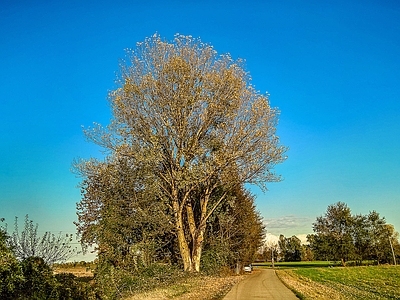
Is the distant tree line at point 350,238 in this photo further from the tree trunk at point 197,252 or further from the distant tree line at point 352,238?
the tree trunk at point 197,252

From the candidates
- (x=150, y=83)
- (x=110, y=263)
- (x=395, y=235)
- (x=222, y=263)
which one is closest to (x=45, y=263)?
(x=110, y=263)

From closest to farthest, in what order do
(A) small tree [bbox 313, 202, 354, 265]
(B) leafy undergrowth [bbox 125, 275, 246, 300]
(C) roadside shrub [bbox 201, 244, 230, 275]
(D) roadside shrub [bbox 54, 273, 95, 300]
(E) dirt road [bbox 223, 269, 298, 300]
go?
(B) leafy undergrowth [bbox 125, 275, 246, 300], (D) roadside shrub [bbox 54, 273, 95, 300], (E) dirt road [bbox 223, 269, 298, 300], (C) roadside shrub [bbox 201, 244, 230, 275], (A) small tree [bbox 313, 202, 354, 265]

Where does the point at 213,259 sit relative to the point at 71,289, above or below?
above

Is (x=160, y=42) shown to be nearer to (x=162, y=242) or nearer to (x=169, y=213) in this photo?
(x=169, y=213)

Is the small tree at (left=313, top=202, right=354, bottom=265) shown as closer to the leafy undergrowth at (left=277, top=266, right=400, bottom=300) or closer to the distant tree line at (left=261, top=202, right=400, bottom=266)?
the distant tree line at (left=261, top=202, right=400, bottom=266)

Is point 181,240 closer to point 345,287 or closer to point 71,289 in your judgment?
point 71,289

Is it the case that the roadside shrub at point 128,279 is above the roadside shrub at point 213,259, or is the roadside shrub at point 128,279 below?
below

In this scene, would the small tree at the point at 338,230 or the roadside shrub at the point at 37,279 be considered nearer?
the roadside shrub at the point at 37,279

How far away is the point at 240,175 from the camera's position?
26500mm

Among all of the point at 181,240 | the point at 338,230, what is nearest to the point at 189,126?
the point at 181,240

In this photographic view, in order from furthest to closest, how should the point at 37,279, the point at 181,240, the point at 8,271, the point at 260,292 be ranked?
the point at 181,240 → the point at 260,292 → the point at 37,279 → the point at 8,271

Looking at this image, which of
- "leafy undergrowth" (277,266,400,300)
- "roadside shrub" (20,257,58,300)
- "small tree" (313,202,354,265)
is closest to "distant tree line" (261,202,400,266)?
"small tree" (313,202,354,265)

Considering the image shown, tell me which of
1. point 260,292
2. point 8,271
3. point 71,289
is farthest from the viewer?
point 260,292

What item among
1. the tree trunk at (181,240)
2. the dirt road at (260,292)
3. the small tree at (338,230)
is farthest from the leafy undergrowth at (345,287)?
the small tree at (338,230)
